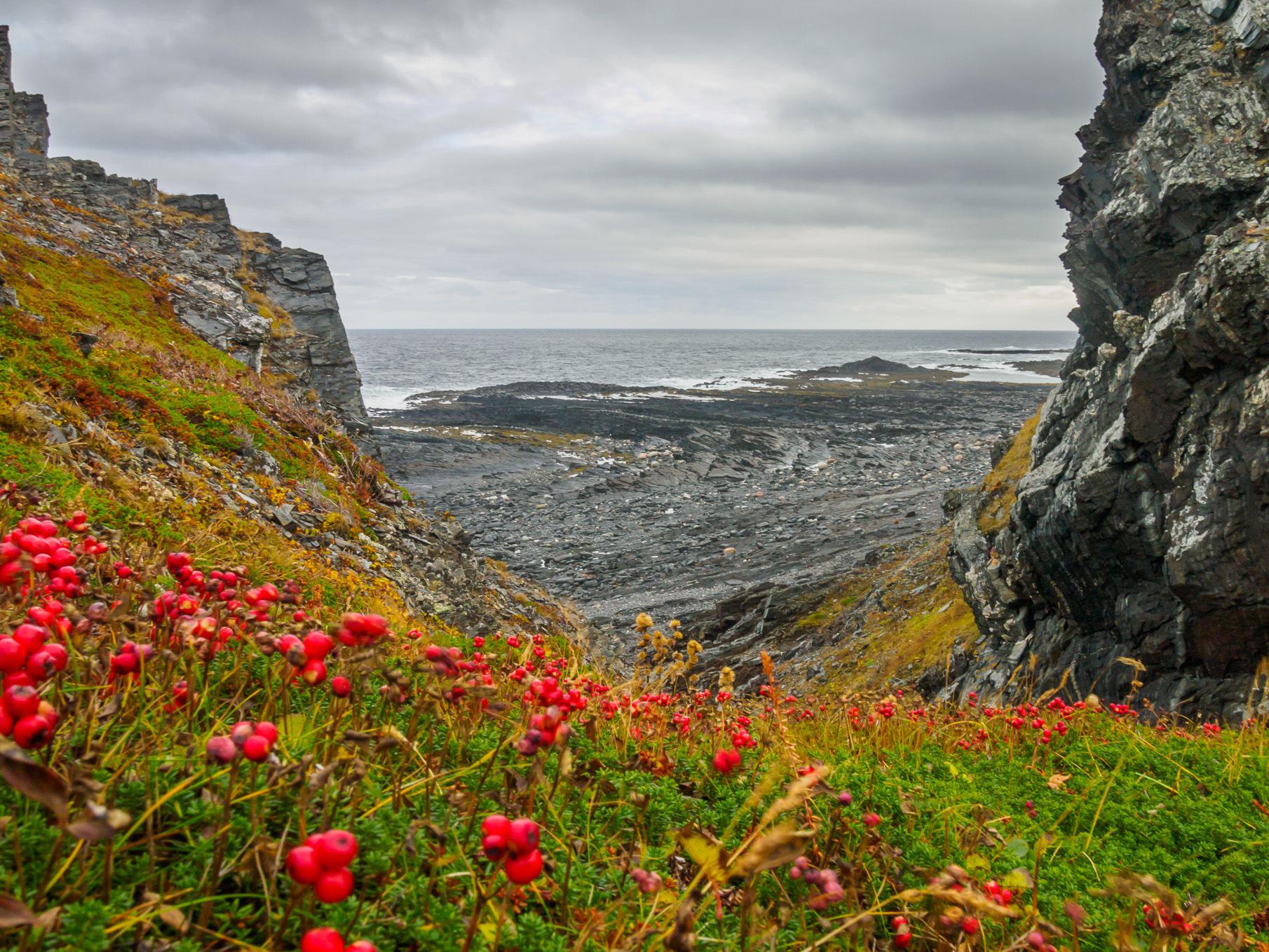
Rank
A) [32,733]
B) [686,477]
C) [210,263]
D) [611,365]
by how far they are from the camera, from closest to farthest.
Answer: [32,733] → [210,263] → [686,477] → [611,365]

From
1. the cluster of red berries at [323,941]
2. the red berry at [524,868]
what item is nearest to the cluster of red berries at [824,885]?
the red berry at [524,868]

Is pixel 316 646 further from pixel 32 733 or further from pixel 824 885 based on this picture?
pixel 824 885

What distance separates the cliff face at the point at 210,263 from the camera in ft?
58.5

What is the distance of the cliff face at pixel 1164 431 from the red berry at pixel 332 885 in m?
7.47

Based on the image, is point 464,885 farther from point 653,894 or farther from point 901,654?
point 901,654

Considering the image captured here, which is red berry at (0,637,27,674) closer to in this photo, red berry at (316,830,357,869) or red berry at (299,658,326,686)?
red berry at (299,658,326,686)

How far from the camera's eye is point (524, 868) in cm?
138

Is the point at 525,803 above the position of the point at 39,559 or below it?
below

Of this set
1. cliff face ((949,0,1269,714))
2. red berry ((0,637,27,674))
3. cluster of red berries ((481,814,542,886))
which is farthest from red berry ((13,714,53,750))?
cliff face ((949,0,1269,714))

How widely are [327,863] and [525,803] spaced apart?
154cm

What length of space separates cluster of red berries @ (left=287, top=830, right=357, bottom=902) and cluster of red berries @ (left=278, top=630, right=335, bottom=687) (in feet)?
2.45

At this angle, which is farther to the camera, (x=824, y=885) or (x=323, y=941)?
(x=824, y=885)

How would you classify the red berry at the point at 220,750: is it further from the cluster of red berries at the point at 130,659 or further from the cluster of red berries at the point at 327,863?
the cluster of red berries at the point at 130,659

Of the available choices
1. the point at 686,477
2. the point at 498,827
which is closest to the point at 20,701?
the point at 498,827
